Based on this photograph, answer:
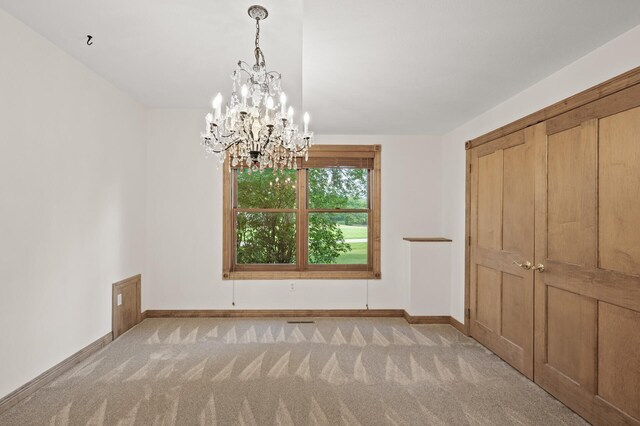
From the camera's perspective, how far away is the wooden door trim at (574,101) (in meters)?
2.01

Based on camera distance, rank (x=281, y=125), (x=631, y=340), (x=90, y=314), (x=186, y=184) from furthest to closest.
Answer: (x=186, y=184)
(x=90, y=314)
(x=281, y=125)
(x=631, y=340)

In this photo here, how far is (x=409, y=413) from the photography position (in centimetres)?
232

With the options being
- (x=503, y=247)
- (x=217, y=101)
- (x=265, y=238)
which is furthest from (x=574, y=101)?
(x=265, y=238)

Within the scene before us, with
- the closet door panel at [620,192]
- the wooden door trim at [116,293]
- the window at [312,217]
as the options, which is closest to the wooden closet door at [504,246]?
the closet door panel at [620,192]

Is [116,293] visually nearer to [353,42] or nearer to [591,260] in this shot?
[353,42]

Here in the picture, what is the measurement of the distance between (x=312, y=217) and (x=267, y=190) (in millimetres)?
748

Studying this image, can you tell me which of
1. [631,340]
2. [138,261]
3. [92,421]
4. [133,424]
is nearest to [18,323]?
[92,421]

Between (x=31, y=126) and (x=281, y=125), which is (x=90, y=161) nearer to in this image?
(x=31, y=126)

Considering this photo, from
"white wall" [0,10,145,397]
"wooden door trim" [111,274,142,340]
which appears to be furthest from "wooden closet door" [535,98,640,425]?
"wooden door trim" [111,274,142,340]

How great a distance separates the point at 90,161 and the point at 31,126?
72cm

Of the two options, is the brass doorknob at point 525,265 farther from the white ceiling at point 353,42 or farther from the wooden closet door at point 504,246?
the white ceiling at point 353,42

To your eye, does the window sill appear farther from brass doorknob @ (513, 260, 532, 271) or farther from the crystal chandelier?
the crystal chandelier

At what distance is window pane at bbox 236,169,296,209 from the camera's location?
4598 mm

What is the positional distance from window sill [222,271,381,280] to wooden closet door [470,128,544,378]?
1.42 meters
